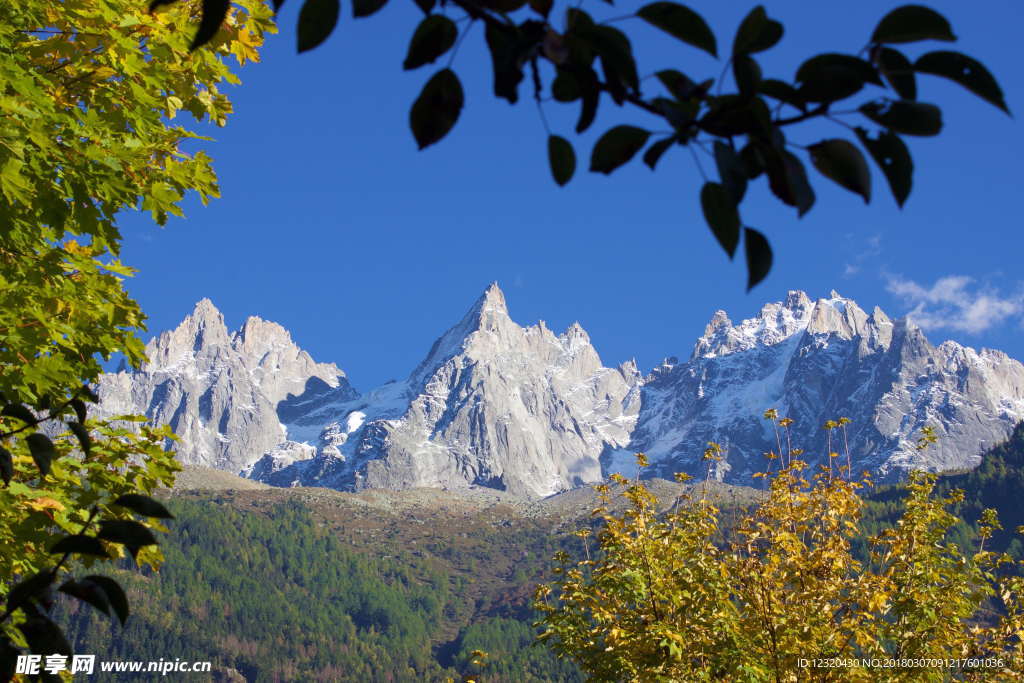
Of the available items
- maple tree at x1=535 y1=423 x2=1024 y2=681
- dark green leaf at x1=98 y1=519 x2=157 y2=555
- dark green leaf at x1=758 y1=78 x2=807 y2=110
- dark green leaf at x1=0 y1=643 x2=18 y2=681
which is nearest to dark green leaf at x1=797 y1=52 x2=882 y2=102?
dark green leaf at x1=758 y1=78 x2=807 y2=110

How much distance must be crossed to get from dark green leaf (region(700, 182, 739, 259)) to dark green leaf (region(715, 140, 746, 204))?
0.5 inches

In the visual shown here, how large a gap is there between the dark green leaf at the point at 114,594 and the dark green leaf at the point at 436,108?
1.33m

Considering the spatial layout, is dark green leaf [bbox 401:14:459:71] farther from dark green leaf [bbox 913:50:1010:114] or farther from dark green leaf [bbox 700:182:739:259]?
dark green leaf [bbox 913:50:1010:114]

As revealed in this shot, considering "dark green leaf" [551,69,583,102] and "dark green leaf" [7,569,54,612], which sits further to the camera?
"dark green leaf" [7,569,54,612]

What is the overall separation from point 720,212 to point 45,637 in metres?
2.02

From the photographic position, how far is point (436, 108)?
1309 millimetres

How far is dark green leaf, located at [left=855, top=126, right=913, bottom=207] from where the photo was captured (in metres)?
1.20

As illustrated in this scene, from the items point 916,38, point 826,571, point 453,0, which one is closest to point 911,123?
point 916,38

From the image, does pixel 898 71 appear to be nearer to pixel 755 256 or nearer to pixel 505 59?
pixel 755 256

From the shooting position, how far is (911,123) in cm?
118

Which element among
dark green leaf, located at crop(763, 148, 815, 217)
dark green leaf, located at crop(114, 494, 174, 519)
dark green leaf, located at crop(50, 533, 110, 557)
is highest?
dark green leaf, located at crop(763, 148, 815, 217)

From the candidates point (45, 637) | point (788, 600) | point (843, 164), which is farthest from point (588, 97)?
point (788, 600)

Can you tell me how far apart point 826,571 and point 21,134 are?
11.2 m

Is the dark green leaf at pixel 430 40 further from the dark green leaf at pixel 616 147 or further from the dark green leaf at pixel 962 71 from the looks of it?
the dark green leaf at pixel 962 71
